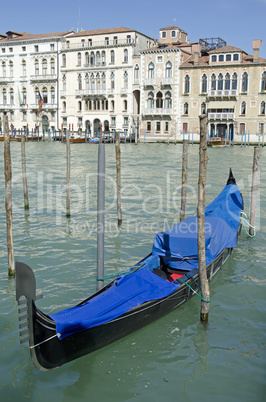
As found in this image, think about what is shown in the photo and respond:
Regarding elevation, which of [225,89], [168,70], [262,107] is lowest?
[262,107]

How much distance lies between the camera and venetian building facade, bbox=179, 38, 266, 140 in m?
30.8

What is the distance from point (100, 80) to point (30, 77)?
7.37 meters

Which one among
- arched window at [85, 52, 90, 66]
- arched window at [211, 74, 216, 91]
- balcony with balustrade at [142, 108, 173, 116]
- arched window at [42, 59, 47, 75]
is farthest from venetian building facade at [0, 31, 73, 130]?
arched window at [211, 74, 216, 91]

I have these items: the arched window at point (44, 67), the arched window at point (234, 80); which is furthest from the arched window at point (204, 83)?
the arched window at point (44, 67)

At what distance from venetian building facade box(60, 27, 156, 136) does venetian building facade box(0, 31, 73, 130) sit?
0.98 meters

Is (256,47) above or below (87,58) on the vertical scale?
below

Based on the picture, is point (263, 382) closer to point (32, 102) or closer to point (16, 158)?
point (16, 158)

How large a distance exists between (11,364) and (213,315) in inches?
86.2

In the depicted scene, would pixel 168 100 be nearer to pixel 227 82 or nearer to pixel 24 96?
pixel 227 82

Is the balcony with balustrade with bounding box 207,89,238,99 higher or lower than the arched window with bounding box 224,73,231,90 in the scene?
lower

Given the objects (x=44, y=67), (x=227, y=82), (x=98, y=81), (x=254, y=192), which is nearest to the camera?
(x=254, y=192)

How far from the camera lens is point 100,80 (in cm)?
3641

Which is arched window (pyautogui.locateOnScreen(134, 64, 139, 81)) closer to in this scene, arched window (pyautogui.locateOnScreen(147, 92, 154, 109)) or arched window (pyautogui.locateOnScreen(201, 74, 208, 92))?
arched window (pyautogui.locateOnScreen(147, 92, 154, 109))

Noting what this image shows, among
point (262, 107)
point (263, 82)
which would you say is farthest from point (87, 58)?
point (262, 107)
